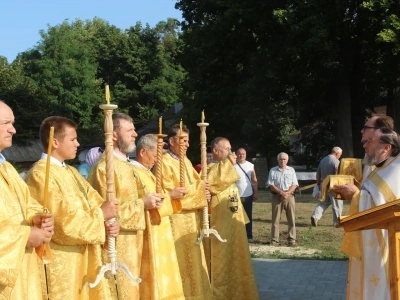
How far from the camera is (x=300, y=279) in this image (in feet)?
30.3

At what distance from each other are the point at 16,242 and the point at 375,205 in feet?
9.28

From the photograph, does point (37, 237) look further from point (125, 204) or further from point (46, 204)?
point (125, 204)

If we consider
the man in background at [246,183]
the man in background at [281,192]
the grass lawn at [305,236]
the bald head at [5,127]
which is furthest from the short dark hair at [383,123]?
the man in background at [281,192]

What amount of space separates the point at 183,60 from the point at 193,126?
3.41 meters

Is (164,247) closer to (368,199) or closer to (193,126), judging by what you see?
(368,199)

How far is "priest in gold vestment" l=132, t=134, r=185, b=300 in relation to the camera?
5.91 m

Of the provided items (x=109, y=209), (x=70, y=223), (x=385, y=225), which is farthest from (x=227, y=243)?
(x=385, y=225)

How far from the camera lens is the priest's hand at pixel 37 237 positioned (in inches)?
158

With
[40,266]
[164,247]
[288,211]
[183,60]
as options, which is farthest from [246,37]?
[40,266]

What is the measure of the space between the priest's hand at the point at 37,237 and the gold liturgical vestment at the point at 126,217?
4.58 ft

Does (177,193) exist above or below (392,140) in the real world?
below

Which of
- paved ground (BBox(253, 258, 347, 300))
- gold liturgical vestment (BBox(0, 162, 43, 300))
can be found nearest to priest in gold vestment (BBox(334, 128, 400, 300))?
gold liturgical vestment (BBox(0, 162, 43, 300))

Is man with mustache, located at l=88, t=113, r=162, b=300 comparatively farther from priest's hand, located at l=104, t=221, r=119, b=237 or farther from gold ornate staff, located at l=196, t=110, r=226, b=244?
gold ornate staff, located at l=196, t=110, r=226, b=244

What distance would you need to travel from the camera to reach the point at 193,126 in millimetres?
32406
